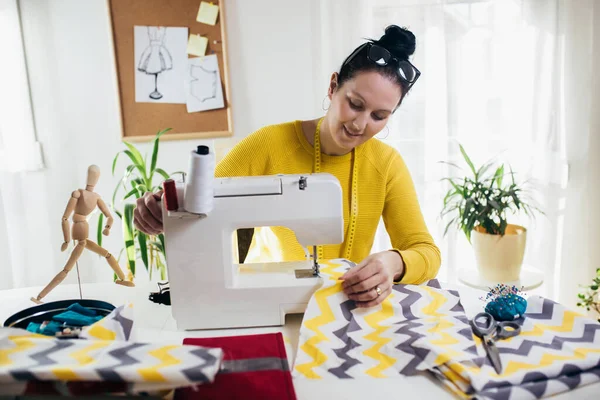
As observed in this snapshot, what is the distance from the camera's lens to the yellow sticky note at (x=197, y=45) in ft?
8.73

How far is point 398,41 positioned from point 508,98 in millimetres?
1666

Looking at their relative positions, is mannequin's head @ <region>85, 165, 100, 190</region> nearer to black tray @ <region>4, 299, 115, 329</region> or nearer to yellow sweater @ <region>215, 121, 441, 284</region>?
black tray @ <region>4, 299, 115, 329</region>

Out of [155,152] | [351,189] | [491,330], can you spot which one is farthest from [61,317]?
[155,152]

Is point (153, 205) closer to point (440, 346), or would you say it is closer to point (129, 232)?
point (440, 346)

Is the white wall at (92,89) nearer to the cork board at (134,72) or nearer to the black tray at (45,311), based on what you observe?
the cork board at (134,72)

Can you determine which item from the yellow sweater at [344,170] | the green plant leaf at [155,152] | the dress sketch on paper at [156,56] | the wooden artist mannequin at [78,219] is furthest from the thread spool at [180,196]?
Result: the dress sketch on paper at [156,56]

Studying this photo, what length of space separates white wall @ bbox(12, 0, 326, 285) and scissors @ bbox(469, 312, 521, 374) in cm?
198

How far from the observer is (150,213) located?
1149 mm

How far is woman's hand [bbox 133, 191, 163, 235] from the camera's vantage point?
1.14 m

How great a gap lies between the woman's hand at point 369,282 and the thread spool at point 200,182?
1.16ft

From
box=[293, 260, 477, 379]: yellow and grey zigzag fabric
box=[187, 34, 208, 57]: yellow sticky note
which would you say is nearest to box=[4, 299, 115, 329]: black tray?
box=[293, 260, 477, 379]: yellow and grey zigzag fabric

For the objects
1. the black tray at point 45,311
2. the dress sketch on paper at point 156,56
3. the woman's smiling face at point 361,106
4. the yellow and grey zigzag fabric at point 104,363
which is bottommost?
the black tray at point 45,311

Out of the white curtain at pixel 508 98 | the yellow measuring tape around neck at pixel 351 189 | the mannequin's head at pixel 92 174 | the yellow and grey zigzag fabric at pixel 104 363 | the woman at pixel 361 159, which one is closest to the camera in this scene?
the yellow and grey zigzag fabric at pixel 104 363

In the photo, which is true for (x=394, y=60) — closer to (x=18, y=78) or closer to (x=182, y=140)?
(x=182, y=140)
